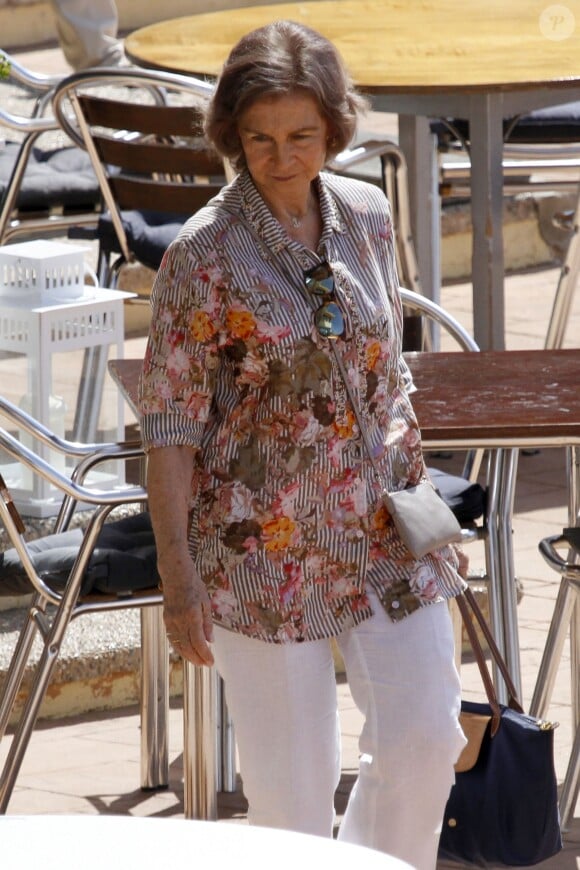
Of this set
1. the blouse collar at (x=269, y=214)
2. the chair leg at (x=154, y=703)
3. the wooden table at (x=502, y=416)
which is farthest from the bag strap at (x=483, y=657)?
the chair leg at (x=154, y=703)

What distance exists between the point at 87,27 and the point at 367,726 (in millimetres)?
6996

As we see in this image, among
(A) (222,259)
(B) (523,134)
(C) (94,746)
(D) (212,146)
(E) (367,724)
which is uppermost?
(B) (523,134)

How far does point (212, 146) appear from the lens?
8.45 feet

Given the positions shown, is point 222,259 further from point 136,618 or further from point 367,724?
point 136,618

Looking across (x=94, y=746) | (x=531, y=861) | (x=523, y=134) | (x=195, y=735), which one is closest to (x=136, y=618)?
(x=94, y=746)

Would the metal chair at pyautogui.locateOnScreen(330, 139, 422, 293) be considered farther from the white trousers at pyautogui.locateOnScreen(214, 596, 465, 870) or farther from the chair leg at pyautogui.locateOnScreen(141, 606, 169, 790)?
the white trousers at pyautogui.locateOnScreen(214, 596, 465, 870)

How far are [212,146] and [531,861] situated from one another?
110cm

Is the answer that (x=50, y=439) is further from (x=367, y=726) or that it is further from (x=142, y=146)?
(x=142, y=146)

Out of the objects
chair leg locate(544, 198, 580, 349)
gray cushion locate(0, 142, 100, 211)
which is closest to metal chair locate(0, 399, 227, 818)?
gray cushion locate(0, 142, 100, 211)

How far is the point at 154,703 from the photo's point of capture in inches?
142

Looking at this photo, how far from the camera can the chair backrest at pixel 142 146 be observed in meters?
4.58

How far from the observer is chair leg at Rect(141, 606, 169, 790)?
358 centimetres

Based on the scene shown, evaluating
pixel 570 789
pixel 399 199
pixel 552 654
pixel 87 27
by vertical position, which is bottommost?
pixel 570 789

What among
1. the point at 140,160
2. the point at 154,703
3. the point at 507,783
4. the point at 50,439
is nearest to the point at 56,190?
the point at 140,160
